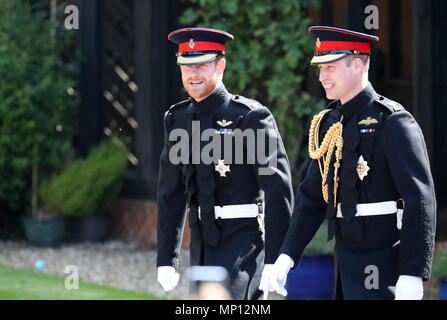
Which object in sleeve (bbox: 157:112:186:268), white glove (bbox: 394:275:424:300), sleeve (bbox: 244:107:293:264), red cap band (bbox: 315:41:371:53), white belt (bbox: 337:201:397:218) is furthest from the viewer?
sleeve (bbox: 157:112:186:268)

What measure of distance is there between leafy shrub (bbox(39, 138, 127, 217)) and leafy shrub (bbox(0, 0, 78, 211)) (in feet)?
0.91

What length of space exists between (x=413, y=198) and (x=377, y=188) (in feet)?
0.80

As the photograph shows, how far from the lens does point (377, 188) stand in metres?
3.74

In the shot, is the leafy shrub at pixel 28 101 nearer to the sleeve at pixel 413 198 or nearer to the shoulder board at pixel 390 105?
the shoulder board at pixel 390 105

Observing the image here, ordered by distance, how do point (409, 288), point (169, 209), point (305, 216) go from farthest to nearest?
point (169, 209)
point (305, 216)
point (409, 288)

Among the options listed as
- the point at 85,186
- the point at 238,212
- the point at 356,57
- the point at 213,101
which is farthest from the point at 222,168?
the point at 85,186

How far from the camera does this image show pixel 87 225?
9.57 m

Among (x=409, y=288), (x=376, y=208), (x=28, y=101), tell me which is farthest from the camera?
(x=28, y=101)

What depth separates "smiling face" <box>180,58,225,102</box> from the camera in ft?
13.7

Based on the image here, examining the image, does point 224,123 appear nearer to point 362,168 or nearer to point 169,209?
point 169,209

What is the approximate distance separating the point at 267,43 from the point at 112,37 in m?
2.84

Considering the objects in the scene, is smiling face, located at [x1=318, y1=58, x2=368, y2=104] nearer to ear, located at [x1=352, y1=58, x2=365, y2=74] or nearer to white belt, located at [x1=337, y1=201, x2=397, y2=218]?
ear, located at [x1=352, y1=58, x2=365, y2=74]

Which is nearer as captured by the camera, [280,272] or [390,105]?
[390,105]

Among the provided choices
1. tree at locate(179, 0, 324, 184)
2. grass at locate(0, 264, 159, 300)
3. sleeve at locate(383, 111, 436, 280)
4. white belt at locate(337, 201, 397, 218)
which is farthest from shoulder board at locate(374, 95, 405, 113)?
tree at locate(179, 0, 324, 184)
